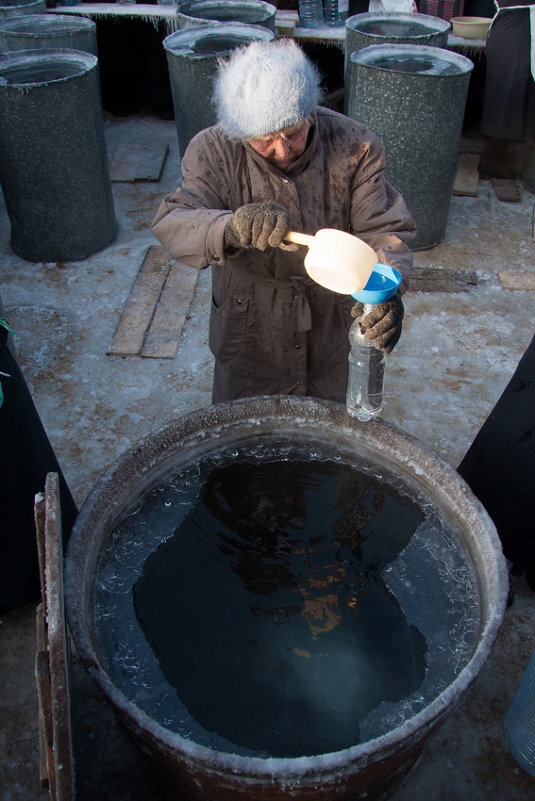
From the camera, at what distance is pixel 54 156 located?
4.16 metres

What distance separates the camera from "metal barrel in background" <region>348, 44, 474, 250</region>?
4.04 metres

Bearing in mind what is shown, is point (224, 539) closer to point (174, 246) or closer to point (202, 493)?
point (202, 493)

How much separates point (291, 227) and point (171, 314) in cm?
211

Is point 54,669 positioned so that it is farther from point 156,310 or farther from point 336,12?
point 336,12

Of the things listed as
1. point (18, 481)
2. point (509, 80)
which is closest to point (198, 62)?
point (509, 80)

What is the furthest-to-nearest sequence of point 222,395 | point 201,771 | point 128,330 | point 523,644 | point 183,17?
point 183,17 < point 128,330 < point 222,395 < point 523,644 < point 201,771

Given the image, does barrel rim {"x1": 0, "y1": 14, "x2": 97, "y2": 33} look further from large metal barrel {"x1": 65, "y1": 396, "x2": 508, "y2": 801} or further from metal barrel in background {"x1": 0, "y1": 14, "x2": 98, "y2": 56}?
large metal barrel {"x1": 65, "y1": 396, "x2": 508, "y2": 801}

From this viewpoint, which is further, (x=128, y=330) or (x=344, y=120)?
(x=128, y=330)

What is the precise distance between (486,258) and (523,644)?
3112 millimetres

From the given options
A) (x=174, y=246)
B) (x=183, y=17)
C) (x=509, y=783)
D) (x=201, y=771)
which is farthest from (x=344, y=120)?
(x=183, y=17)

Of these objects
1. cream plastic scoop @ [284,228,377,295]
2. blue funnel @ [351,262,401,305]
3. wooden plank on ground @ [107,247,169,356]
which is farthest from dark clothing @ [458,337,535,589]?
wooden plank on ground @ [107,247,169,356]

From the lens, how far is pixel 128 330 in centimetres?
390

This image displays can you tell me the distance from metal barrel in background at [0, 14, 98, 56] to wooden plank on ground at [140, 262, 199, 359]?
2.20 meters

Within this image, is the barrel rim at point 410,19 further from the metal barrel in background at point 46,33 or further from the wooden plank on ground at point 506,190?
the metal barrel in background at point 46,33
